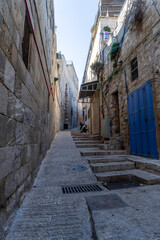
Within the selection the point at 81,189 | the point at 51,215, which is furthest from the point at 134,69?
the point at 51,215

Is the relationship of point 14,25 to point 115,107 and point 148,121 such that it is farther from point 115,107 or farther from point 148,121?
point 115,107

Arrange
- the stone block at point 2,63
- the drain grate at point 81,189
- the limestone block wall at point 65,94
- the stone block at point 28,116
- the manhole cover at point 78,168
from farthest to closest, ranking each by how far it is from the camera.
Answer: the limestone block wall at point 65,94 → the manhole cover at point 78,168 → the drain grate at point 81,189 → the stone block at point 28,116 → the stone block at point 2,63

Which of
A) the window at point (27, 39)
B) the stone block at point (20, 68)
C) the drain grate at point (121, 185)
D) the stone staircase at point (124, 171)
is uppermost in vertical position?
the window at point (27, 39)

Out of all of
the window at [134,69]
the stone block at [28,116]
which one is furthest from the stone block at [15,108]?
the window at [134,69]

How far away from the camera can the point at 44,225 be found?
1.63 m

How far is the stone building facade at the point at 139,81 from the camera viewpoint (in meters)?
4.48

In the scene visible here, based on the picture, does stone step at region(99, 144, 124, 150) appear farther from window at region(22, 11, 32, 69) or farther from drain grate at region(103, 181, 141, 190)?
window at region(22, 11, 32, 69)

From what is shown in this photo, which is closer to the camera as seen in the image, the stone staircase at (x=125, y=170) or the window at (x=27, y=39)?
the window at (x=27, y=39)

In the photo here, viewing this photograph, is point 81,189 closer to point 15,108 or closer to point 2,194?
point 2,194

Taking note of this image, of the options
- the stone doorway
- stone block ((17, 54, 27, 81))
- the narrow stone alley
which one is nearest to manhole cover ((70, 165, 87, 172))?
the narrow stone alley

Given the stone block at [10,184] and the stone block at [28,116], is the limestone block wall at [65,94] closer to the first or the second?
the stone block at [28,116]

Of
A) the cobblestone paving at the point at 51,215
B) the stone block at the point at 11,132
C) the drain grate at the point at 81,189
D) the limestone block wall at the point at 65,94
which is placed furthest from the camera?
the limestone block wall at the point at 65,94

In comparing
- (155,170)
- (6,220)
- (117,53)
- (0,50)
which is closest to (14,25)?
(0,50)

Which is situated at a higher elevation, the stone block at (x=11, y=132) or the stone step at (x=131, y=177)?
the stone block at (x=11, y=132)
